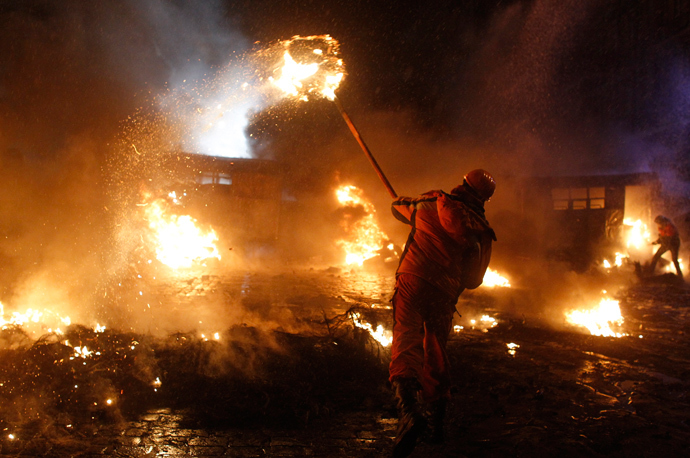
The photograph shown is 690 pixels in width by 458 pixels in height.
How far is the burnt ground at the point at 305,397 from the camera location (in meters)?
2.36

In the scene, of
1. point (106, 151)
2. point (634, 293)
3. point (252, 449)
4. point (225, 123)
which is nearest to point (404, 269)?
point (252, 449)

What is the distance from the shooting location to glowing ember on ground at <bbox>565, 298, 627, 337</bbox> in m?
5.38

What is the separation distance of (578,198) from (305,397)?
1784 centimetres

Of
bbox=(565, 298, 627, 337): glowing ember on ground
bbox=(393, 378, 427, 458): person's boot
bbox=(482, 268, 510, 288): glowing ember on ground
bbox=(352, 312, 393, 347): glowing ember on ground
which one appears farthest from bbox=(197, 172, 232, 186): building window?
bbox=(393, 378, 427, 458): person's boot

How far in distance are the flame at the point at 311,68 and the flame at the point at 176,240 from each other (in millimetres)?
8742

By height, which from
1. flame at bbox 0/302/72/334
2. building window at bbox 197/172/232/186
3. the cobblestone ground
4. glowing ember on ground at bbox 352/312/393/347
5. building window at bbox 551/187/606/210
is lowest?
the cobblestone ground

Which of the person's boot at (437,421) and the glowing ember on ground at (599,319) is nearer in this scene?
the person's boot at (437,421)

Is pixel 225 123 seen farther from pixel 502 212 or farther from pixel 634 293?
pixel 634 293

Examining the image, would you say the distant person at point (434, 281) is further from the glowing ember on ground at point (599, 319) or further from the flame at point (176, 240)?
the flame at point (176, 240)

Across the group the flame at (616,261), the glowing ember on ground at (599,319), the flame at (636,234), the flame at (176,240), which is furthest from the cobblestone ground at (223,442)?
the flame at (636,234)

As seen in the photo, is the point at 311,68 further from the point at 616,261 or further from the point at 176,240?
the point at 616,261

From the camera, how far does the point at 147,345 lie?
3371mm

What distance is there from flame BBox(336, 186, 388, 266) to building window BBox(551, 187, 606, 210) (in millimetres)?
8037

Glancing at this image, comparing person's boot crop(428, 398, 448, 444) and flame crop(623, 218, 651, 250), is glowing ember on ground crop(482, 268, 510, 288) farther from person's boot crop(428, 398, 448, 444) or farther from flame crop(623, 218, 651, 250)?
flame crop(623, 218, 651, 250)
